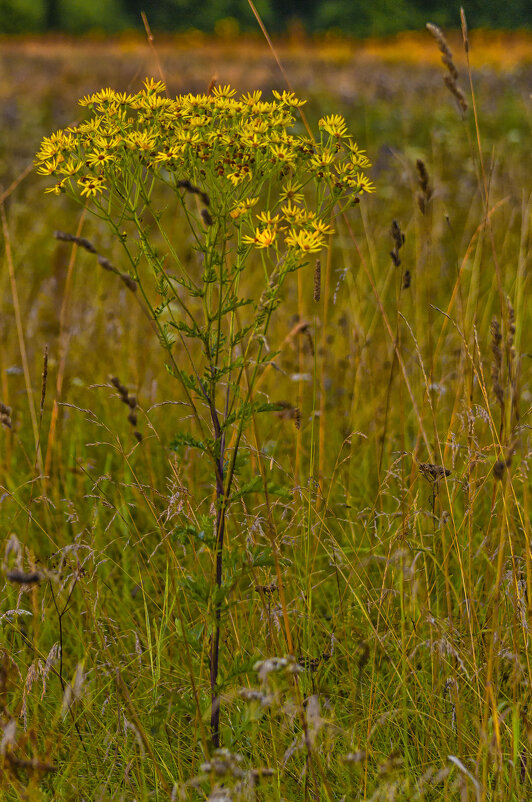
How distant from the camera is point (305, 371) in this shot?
346cm

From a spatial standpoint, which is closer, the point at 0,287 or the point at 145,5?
the point at 0,287

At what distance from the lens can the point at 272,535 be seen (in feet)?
4.76

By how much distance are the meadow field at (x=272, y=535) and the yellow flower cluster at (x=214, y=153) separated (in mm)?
102

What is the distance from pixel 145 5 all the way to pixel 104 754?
36.5 m

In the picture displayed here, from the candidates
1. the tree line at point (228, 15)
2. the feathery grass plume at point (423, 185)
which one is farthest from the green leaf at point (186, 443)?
the tree line at point (228, 15)

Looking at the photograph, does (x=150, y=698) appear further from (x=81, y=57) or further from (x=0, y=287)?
(x=81, y=57)

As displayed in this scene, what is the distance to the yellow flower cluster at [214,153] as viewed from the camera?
1.40m

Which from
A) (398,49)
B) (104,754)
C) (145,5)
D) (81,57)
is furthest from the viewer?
(145,5)

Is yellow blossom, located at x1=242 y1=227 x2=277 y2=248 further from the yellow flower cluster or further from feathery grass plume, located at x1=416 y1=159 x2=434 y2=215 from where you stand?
feathery grass plume, located at x1=416 y1=159 x2=434 y2=215

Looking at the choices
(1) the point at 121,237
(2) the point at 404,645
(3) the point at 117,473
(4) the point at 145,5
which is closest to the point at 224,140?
(1) the point at 121,237

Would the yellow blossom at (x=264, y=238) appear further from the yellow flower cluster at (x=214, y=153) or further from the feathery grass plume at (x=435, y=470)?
the feathery grass plume at (x=435, y=470)

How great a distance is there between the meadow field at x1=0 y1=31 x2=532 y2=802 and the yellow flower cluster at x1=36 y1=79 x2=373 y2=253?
10 centimetres

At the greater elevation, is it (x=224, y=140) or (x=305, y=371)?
(x=224, y=140)

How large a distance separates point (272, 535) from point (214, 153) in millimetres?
757
